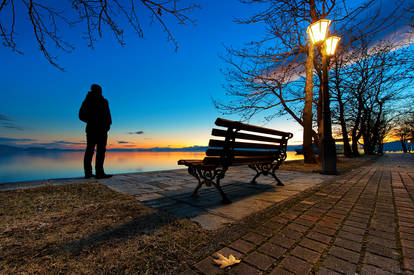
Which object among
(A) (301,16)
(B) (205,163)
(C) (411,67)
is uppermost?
(A) (301,16)

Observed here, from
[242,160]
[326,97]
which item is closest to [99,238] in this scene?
[242,160]

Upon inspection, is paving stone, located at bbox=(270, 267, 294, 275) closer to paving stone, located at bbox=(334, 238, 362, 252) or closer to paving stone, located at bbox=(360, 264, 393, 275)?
paving stone, located at bbox=(360, 264, 393, 275)

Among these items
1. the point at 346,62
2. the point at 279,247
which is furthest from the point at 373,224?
the point at 346,62

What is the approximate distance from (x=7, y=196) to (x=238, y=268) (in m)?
Answer: 3.86

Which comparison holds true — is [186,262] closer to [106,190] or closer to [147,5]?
[106,190]

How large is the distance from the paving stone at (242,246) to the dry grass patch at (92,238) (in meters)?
0.25

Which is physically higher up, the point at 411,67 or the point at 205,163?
the point at 411,67

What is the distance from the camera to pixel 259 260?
54.2 inches

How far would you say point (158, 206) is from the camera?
8.55ft

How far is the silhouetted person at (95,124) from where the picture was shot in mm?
4742

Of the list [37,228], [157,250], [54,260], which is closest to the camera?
[54,260]

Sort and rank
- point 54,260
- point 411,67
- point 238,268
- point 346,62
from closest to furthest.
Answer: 1. point 238,268
2. point 54,260
3. point 411,67
4. point 346,62

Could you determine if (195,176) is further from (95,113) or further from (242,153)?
(95,113)

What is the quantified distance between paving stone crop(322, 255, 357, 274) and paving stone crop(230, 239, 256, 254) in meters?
0.53
